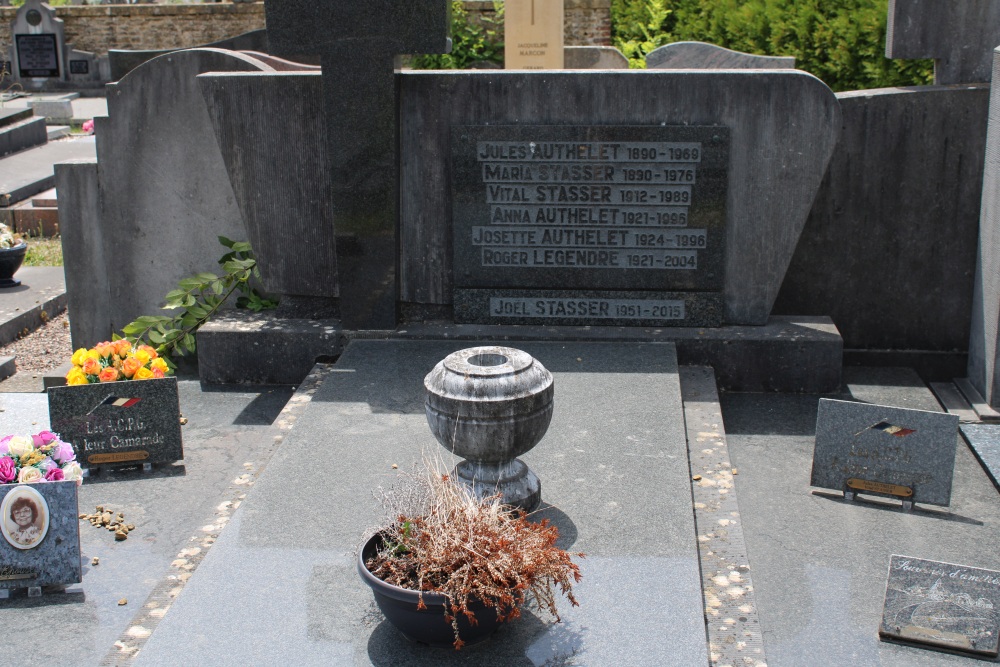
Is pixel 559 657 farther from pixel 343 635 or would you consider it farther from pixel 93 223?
pixel 93 223

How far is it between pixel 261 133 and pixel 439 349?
1.61 meters

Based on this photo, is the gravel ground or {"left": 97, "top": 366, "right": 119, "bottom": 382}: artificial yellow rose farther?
the gravel ground

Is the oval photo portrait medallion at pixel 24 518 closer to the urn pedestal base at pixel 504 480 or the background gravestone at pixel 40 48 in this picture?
the urn pedestal base at pixel 504 480

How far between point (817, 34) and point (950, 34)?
17.9ft

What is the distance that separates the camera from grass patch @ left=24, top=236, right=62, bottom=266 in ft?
32.6

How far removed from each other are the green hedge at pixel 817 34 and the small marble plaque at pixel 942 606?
24.3 feet

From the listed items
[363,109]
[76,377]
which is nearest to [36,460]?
[76,377]

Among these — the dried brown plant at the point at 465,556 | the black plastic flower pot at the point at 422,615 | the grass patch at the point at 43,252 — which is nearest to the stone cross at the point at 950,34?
the dried brown plant at the point at 465,556

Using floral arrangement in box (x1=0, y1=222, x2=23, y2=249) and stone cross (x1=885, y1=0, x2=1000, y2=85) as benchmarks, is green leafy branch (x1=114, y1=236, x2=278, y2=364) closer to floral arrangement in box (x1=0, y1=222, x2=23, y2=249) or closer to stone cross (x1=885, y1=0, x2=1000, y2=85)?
floral arrangement in box (x1=0, y1=222, x2=23, y2=249)

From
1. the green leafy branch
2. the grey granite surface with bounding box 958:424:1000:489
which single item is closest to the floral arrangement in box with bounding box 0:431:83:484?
the green leafy branch

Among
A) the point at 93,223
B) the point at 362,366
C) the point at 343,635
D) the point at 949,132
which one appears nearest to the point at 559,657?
the point at 343,635

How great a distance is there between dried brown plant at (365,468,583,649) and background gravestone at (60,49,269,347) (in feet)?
12.9

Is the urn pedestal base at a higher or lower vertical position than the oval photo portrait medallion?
higher

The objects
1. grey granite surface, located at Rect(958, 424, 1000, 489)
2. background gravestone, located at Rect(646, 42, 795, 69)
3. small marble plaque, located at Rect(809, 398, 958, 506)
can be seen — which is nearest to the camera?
small marble plaque, located at Rect(809, 398, 958, 506)
